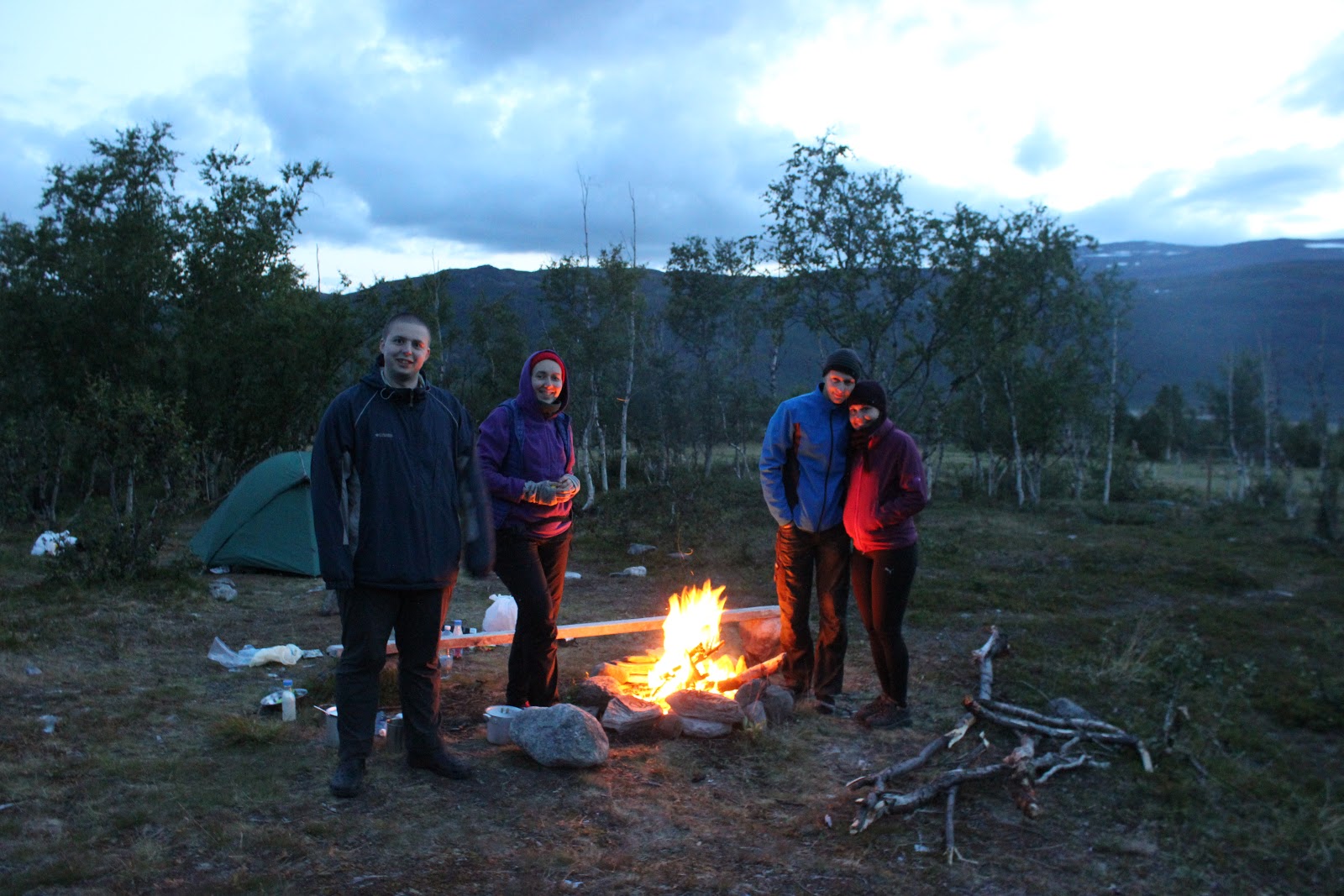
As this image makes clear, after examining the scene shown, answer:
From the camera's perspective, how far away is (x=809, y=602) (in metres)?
5.01

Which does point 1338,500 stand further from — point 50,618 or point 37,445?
point 37,445

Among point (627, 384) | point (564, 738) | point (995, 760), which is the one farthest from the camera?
→ point (627, 384)

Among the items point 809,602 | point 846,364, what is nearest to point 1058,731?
point 809,602

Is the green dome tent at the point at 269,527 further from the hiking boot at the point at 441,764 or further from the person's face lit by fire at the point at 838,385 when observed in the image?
the person's face lit by fire at the point at 838,385

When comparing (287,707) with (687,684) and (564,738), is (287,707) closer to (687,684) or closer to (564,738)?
(564,738)

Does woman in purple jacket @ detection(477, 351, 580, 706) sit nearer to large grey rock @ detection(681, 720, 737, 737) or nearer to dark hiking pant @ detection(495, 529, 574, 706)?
dark hiking pant @ detection(495, 529, 574, 706)

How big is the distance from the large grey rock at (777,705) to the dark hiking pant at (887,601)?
0.51m

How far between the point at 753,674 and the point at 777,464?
1399 mm

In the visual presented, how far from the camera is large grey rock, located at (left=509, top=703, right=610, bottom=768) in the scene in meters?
4.03

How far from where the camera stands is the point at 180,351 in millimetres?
14477

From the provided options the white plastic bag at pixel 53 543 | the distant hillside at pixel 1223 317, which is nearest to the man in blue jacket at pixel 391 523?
the white plastic bag at pixel 53 543

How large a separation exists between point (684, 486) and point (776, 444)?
693cm

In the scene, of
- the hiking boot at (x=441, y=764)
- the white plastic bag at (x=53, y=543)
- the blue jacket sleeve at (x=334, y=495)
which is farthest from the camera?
the white plastic bag at (x=53, y=543)

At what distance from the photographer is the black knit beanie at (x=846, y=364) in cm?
459
